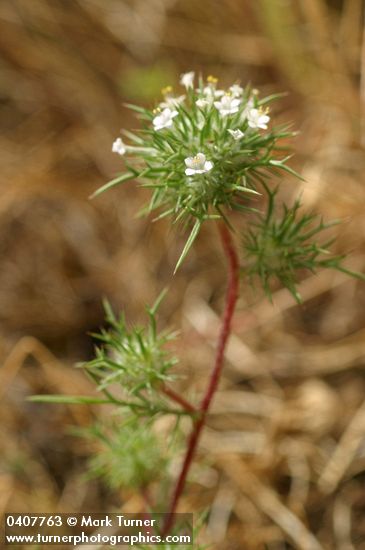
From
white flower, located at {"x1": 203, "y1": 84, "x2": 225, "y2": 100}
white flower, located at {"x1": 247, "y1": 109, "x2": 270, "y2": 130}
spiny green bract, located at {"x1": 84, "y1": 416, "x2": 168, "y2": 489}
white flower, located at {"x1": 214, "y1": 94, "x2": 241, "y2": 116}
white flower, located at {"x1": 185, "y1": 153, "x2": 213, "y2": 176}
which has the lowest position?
spiny green bract, located at {"x1": 84, "y1": 416, "x2": 168, "y2": 489}

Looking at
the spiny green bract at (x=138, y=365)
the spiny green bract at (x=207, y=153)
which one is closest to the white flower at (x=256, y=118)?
the spiny green bract at (x=207, y=153)

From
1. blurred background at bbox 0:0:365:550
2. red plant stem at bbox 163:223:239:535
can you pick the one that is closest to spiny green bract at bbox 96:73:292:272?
red plant stem at bbox 163:223:239:535

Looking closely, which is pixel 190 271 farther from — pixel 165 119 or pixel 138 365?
pixel 165 119

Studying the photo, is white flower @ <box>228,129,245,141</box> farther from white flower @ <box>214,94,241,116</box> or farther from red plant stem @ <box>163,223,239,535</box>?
red plant stem @ <box>163,223,239,535</box>

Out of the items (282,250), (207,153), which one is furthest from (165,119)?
(282,250)

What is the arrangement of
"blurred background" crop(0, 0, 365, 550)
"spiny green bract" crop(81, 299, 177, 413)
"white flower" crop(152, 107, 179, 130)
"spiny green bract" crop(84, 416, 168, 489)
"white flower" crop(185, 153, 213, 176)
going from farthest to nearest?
"blurred background" crop(0, 0, 365, 550), "spiny green bract" crop(84, 416, 168, 489), "spiny green bract" crop(81, 299, 177, 413), "white flower" crop(152, 107, 179, 130), "white flower" crop(185, 153, 213, 176)

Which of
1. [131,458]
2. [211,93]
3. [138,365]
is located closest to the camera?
[211,93]

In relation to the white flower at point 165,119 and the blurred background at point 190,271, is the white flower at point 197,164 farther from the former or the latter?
the blurred background at point 190,271
